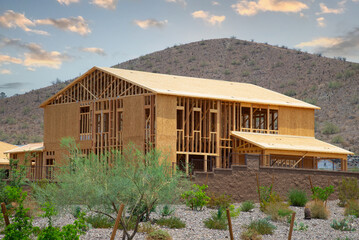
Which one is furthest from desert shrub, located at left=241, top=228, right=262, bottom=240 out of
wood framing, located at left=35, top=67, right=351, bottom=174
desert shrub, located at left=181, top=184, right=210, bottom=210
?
wood framing, located at left=35, top=67, right=351, bottom=174

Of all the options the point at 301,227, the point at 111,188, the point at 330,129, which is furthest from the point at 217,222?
the point at 330,129

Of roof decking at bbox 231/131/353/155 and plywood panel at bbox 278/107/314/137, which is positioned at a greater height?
plywood panel at bbox 278/107/314/137

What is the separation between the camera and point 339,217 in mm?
24344

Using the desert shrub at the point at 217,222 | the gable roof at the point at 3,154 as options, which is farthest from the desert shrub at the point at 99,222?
the gable roof at the point at 3,154

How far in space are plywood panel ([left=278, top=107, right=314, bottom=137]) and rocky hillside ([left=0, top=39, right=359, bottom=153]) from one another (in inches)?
733

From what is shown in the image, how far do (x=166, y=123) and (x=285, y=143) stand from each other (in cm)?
695

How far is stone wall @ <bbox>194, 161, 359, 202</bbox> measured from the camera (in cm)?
→ 2744

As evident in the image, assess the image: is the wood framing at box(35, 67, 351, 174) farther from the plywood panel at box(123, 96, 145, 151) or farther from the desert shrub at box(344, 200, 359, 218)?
the desert shrub at box(344, 200, 359, 218)

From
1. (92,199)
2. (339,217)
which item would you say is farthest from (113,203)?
(339,217)

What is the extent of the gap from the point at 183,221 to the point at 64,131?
56.4 feet

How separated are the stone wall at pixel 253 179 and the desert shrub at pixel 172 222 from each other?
6.40 meters

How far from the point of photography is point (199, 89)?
33.9 m

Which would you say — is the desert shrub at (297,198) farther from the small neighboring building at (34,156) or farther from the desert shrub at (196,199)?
the small neighboring building at (34,156)

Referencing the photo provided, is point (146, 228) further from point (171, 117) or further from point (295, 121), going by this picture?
point (295, 121)
